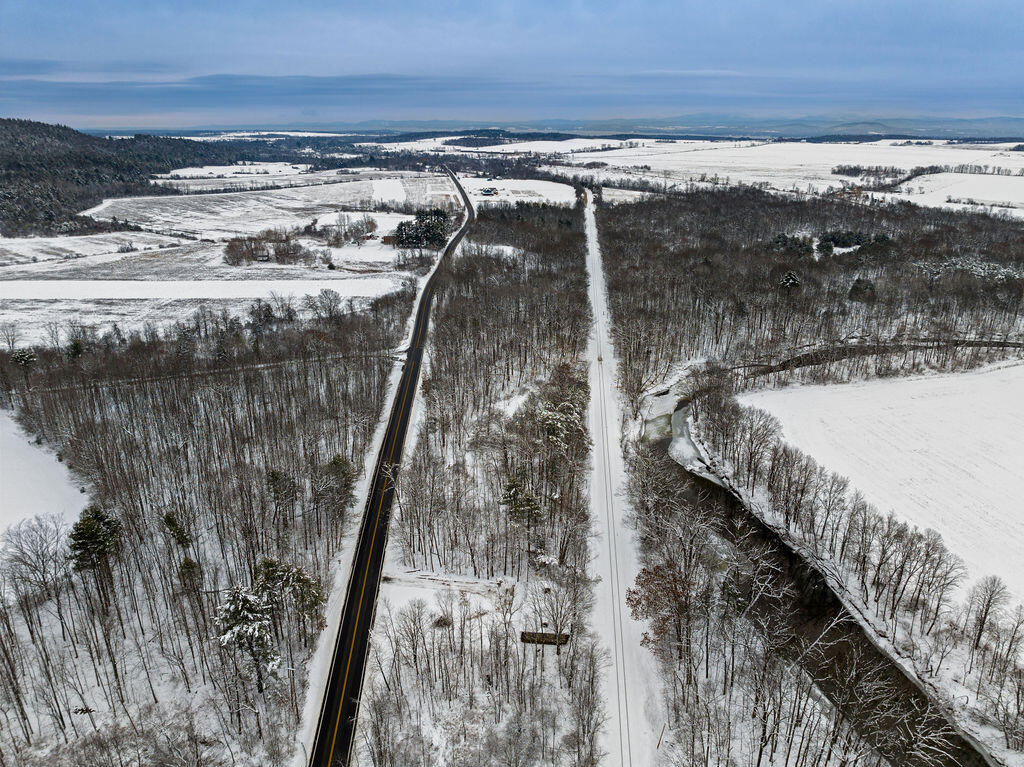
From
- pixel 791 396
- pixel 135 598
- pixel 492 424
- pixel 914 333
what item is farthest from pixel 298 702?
pixel 914 333

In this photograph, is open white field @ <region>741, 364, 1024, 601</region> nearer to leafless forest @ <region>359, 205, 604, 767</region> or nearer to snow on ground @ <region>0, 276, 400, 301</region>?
leafless forest @ <region>359, 205, 604, 767</region>

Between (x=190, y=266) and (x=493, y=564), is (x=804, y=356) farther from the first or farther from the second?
(x=190, y=266)

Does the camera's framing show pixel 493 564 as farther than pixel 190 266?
No

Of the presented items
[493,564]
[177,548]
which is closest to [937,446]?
[493,564]

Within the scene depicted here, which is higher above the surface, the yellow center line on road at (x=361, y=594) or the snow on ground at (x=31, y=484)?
the snow on ground at (x=31, y=484)

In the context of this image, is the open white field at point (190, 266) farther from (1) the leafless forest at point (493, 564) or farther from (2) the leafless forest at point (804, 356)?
(2) the leafless forest at point (804, 356)

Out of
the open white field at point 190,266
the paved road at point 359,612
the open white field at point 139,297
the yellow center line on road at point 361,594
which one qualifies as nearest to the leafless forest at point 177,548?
the paved road at point 359,612
